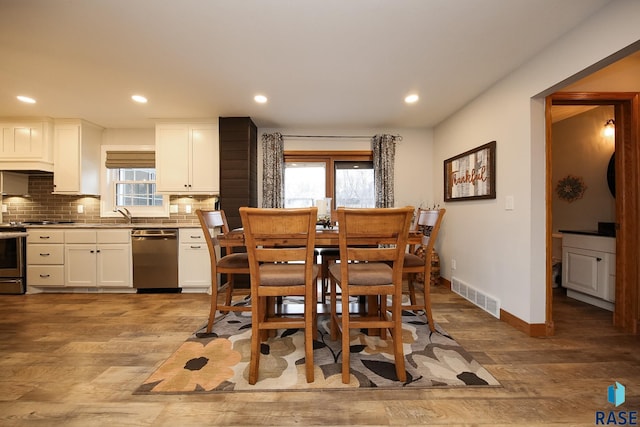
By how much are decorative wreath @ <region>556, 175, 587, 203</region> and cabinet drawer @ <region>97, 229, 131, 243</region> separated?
6097mm

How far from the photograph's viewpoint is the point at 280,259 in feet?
5.25

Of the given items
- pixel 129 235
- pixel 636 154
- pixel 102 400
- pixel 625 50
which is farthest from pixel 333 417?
pixel 129 235

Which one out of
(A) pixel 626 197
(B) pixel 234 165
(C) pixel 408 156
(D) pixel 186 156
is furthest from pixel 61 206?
(A) pixel 626 197

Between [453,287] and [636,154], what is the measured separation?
218cm

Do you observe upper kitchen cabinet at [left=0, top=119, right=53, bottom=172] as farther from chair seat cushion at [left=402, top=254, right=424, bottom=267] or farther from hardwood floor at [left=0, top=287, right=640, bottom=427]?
chair seat cushion at [left=402, top=254, right=424, bottom=267]

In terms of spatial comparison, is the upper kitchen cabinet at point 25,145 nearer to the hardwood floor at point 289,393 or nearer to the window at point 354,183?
the hardwood floor at point 289,393

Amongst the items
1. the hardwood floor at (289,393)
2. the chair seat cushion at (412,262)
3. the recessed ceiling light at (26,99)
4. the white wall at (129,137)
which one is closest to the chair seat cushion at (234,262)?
the hardwood floor at (289,393)

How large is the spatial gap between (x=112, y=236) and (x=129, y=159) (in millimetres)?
1306

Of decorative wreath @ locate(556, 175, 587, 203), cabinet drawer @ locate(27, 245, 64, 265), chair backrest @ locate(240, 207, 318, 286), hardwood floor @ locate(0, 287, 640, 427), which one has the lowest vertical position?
hardwood floor @ locate(0, 287, 640, 427)

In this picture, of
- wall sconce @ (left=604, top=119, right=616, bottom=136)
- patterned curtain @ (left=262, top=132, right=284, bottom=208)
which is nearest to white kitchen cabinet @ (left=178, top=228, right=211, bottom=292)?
patterned curtain @ (left=262, top=132, right=284, bottom=208)

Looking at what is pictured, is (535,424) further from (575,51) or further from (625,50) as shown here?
(575,51)

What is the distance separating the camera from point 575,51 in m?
1.91

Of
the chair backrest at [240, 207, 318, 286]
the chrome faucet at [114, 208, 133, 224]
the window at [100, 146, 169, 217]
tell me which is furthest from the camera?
the window at [100, 146, 169, 217]

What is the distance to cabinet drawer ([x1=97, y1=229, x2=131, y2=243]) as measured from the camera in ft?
11.8
